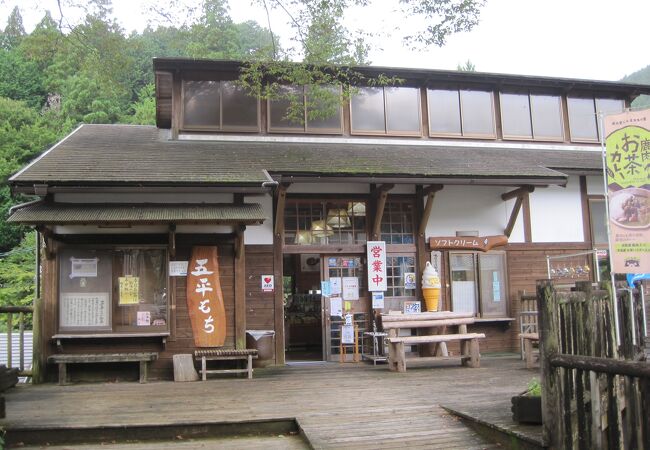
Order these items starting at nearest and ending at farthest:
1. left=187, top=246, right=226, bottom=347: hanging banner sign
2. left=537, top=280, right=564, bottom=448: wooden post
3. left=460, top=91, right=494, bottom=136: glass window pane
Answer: left=537, top=280, right=564, bottom=448: wooden post < left=187, top=246, right=226, bottom=347: hanging banner sign < left=460, top=91, right=494, bottom=136: glass window pane

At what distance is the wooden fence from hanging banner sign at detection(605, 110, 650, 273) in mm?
415

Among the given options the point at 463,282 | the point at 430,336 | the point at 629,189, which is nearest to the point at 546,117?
the point at 463,282

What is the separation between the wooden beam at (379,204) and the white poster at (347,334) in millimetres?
1711

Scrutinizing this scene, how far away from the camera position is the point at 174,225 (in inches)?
335

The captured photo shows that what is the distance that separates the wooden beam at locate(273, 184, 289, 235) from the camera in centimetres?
930

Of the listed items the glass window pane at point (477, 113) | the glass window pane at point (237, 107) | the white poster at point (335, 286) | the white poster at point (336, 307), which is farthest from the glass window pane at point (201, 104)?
the glass window pane at point (477, 113)

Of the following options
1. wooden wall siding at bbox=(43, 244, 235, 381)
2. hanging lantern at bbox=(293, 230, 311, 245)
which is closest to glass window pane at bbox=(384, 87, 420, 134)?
hanging lantern at bbox=(293, 230, 311, 245)

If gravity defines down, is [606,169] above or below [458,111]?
below

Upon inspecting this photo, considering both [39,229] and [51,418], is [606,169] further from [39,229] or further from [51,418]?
[39,229]

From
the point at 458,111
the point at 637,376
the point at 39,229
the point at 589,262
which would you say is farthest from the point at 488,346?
the point at 39,229

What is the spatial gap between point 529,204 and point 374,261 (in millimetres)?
3443

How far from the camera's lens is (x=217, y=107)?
35.1 feet

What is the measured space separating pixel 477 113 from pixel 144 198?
23.4 feet

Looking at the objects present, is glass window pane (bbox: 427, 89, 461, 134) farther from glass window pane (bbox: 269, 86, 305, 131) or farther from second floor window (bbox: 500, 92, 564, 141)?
glass window pane (bbox: 269, 86, 305, 131)
